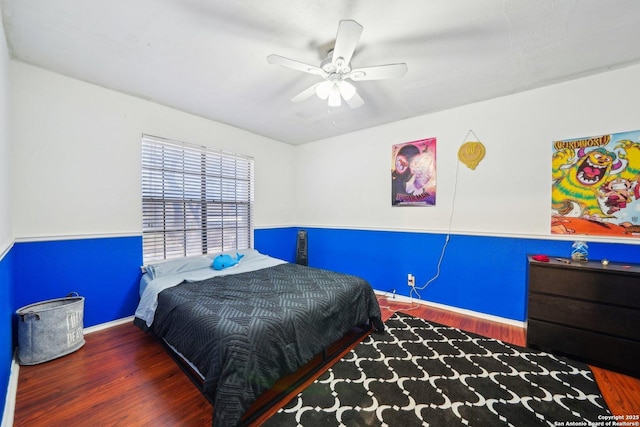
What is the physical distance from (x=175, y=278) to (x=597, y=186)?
4.30 m

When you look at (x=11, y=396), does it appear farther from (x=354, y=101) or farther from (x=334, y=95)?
(x=354, y=101)

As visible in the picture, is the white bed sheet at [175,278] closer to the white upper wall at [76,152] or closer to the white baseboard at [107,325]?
the white baseboard at [107,325]

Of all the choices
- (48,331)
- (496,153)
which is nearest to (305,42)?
(496,153)

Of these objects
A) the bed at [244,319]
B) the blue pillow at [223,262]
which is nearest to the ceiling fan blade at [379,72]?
the bed at [244,319]

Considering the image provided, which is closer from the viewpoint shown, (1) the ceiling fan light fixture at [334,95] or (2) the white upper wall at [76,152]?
(1) the ceiling fan light fixture at [334,95]

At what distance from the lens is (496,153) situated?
2766mm

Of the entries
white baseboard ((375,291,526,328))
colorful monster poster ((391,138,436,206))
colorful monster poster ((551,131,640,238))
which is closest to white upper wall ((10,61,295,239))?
colorful monster poster ((391,138,436,206))

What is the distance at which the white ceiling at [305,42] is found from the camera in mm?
1542

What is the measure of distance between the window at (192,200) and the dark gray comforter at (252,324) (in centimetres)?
96

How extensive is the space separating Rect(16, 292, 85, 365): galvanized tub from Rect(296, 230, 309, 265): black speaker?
9.51 ft

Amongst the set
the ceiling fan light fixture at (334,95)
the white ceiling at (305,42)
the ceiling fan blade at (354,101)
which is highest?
the white ceiling at (305,42)

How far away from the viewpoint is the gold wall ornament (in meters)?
2.86

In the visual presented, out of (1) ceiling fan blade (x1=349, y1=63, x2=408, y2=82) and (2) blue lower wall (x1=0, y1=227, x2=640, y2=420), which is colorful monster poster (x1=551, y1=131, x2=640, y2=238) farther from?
(1) ceiling fan blade (x1=349, y1=63, x2=408, y2=82)

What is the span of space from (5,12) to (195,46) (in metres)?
1.12
